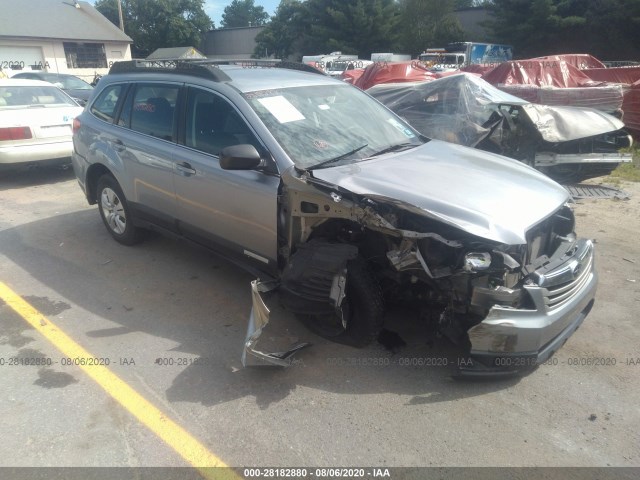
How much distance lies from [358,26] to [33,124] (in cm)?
3979

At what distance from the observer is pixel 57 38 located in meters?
34.2

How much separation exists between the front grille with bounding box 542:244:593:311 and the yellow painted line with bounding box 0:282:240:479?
6.56ft

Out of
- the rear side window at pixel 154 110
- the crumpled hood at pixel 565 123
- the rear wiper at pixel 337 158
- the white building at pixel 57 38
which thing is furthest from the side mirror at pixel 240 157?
the white building at pixel 57 38

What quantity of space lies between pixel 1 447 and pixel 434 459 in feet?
7.50

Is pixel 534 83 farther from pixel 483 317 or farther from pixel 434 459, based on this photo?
pixel 434 459

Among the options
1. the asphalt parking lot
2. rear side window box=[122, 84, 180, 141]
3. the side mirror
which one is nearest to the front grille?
the asphalt parking lot

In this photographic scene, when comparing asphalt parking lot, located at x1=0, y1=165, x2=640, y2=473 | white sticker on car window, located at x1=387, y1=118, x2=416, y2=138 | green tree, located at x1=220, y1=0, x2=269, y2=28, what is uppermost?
green tree, located at x1=220, y1=0, x2=269, y2=28

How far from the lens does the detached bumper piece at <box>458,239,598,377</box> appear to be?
279 centimetres

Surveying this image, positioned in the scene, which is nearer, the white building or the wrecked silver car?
the wrecked silver car

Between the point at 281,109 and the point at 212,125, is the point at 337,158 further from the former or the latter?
the point at 212,125

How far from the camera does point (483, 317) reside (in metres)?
2.91

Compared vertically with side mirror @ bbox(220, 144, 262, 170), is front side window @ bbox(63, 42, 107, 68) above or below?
above

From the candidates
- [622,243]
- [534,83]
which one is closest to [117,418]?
[622,243]

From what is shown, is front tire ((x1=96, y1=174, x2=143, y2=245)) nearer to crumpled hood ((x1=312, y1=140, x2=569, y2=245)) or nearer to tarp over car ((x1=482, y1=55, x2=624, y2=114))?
crumpled hood ((x1=312, y1=140, x2=569, y2=245))
